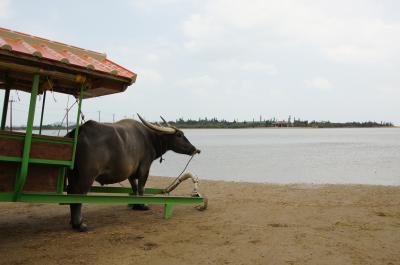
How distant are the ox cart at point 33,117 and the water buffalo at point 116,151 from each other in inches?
10.1

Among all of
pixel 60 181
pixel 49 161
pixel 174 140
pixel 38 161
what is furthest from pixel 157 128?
pixel 38 161

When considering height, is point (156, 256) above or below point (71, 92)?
below

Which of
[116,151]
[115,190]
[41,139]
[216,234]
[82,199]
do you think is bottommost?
[216,234]

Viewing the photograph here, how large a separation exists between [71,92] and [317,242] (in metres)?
4.01

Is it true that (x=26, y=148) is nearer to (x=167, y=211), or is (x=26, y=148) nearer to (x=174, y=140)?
(x=167, y=211)

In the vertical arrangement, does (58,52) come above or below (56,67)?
above

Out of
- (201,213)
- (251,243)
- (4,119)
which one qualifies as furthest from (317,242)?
(4,119)

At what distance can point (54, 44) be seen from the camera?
5.00m

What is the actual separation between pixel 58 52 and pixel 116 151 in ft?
5.24

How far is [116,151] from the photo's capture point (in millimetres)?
5781

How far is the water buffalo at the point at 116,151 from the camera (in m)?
5.29

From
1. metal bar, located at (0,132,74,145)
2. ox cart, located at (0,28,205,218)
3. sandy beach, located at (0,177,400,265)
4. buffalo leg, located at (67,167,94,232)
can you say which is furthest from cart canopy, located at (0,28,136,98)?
sandy beach, located at (0,177,400,265)

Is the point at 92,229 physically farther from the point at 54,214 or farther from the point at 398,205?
the point at 398,205

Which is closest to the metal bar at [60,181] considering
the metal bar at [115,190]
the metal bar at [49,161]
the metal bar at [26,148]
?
the metal bar at [49,161]
